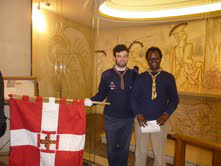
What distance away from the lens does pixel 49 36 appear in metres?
3.42

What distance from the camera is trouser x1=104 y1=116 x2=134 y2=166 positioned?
205 centimetres

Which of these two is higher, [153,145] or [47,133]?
[47,133]

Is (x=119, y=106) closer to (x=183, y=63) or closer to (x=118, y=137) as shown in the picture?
(x=118, y=137)

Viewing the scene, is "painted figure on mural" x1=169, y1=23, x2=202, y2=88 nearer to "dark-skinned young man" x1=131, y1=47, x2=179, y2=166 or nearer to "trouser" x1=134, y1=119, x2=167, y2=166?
"dark-skinned young man" x1=131, y1=47, x2=179, y2=166

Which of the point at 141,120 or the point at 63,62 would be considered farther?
the point at 63,62

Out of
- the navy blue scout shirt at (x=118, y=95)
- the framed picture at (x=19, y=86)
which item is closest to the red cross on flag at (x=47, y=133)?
the navy blue scout shirt at (x=118, y=95)

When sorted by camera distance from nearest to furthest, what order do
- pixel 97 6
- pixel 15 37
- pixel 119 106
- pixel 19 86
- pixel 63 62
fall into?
pixel 119 106, pixel 19 86, pixel 15 37, pixel 97 6, pixel 63 62

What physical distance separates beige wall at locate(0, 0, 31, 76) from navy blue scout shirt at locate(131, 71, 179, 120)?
6.63 feet

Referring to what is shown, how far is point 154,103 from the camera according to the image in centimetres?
190

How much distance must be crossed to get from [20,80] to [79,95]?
95cm

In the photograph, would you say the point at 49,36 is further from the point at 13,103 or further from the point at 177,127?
the point at 177,127

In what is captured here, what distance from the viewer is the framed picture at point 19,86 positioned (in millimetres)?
2748

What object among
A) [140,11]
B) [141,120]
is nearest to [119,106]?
[141,120]

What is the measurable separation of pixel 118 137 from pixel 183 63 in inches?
71.8
